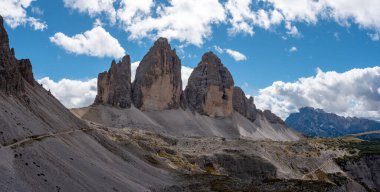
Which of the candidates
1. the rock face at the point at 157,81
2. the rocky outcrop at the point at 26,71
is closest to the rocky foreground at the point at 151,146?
the rocky outcrop at the point at 26,71

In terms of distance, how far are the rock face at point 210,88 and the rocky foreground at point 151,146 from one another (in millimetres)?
441

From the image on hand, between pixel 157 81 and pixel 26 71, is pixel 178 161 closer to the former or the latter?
pixel 26 71

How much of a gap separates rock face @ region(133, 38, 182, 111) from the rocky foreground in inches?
15.1

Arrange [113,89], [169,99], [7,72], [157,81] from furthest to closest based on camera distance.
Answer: [169,99]
[157,81]
[113,89]
[7,72]

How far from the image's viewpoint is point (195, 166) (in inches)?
3243

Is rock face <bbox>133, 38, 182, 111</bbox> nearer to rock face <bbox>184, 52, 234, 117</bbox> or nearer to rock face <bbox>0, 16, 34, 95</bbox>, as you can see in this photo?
rock face <bbox>184, 52, 234, 117</bbox>

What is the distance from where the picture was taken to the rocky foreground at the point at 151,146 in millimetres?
37925

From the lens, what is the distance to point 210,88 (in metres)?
186

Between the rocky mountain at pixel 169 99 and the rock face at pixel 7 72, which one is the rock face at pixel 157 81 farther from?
the rock face at pixel 7 72

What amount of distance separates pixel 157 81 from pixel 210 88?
3059 centimetres

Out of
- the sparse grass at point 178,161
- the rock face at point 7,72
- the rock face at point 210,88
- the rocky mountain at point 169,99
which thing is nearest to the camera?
the rock face at point 7,72

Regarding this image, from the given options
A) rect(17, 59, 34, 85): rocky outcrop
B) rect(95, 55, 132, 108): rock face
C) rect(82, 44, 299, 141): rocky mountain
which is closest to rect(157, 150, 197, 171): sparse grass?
rect(17, 59, 34, 85): rocky outcrop

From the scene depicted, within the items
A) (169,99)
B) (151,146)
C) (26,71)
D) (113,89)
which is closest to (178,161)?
(151,146)

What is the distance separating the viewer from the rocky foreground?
37925 millimetres
